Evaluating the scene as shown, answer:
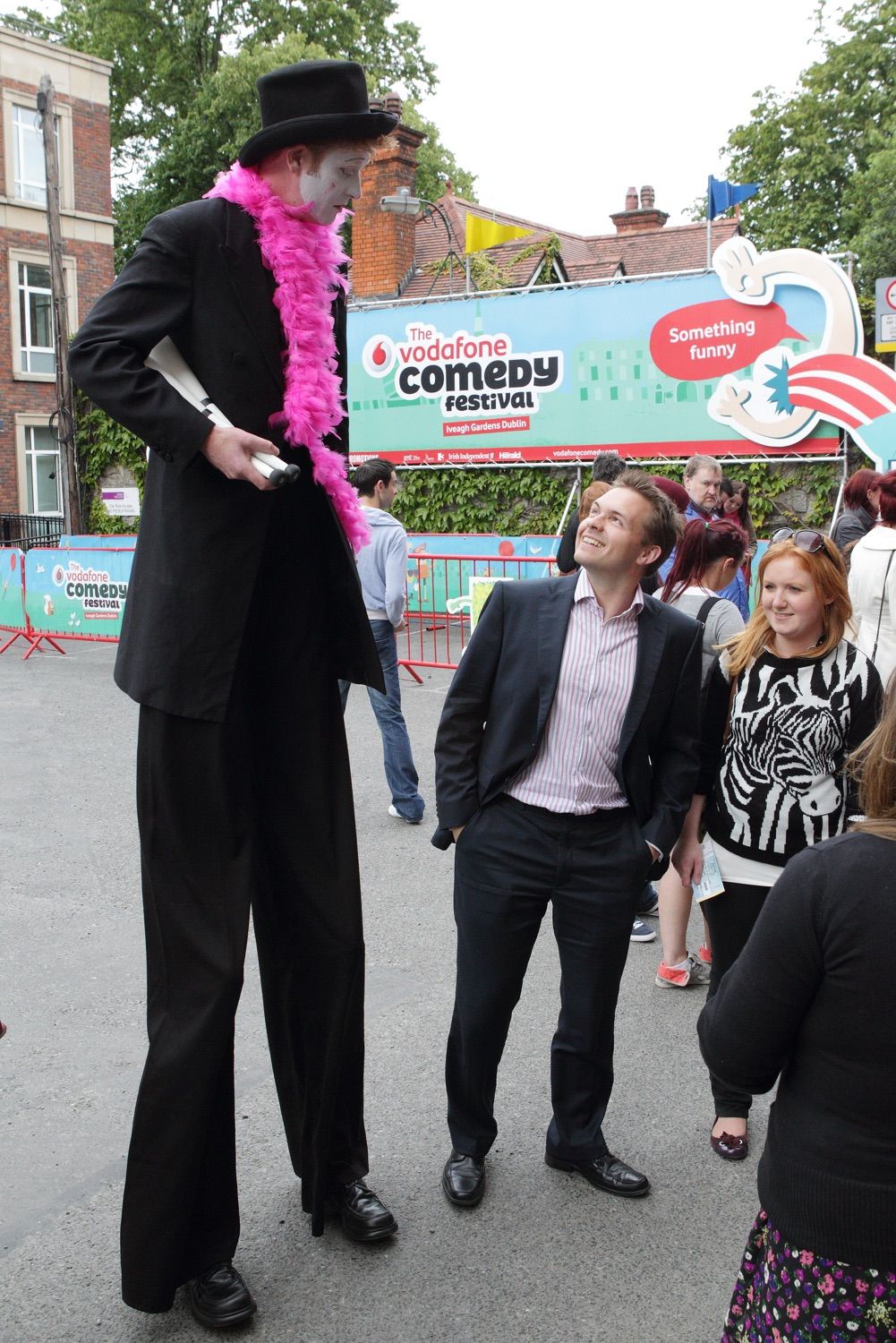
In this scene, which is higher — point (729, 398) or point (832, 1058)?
point (729, 398)

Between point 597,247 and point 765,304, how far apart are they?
18.5 m

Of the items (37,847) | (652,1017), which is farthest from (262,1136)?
(37,847)

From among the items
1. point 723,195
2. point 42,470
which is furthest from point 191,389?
point 42,470

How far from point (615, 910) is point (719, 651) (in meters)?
1.16

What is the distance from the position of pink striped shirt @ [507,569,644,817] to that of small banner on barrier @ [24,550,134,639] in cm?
981

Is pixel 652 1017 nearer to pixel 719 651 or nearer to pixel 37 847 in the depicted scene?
pixel 719 651

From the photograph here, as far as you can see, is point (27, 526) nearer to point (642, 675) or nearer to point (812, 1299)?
point (642, 675)

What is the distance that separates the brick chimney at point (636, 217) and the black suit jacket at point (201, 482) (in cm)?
3196

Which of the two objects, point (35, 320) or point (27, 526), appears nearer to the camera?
point (27, 526)

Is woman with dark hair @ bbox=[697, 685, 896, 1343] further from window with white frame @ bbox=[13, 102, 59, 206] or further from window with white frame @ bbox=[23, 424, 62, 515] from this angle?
window with white frame @ bbox=[13, 102, 59, 206]

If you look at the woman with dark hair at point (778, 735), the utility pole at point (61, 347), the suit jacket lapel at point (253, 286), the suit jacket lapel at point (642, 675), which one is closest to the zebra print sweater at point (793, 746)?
the woman with dark hair at point (778, 735)

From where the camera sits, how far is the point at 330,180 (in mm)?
2467

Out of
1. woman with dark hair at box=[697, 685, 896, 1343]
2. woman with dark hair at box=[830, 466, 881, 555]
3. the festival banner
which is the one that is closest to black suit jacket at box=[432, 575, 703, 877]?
woman with dark hair at box=[697, 685, 896, 1343]

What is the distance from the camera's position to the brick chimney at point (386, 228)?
23.0 metres
